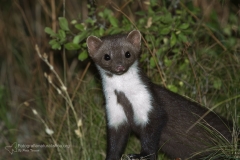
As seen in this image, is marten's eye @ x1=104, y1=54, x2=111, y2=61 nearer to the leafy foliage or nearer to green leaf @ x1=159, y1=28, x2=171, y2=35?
the leafy foliage

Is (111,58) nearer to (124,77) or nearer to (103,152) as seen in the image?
(124,77)

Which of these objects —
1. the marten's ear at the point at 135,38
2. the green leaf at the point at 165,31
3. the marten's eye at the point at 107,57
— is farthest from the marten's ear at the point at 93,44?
the green leaf at the point at 165,31

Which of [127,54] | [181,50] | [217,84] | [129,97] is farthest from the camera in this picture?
[181,50]

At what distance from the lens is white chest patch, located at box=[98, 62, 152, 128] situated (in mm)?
5566

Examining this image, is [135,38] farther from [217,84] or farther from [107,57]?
[217,84]

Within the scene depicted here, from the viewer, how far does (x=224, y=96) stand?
675cm

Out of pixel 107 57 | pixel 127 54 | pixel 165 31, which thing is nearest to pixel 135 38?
pixel 127 54

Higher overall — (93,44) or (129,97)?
(93,44)

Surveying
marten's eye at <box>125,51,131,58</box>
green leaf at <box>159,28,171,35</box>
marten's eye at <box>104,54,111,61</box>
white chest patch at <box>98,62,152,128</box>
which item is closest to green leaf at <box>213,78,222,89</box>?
green leaf at <box>159,28,171,35</box>

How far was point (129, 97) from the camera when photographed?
5590 millimetres

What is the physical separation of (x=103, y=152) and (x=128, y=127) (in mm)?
847

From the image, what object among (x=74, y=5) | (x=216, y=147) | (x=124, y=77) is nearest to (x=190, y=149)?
(x=216, y=147)

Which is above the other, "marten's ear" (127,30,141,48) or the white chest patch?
"marten's ear" (127,30,141,48)

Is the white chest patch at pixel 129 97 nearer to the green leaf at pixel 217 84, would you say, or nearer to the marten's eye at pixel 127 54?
the marten's eye at pixel 127 54
